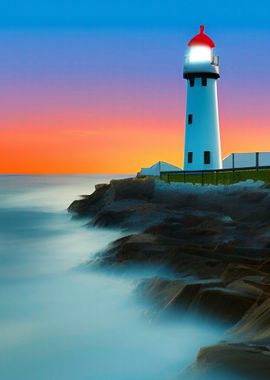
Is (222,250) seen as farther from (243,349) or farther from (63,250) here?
(63,250)

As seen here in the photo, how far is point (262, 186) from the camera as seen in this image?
1627 cm

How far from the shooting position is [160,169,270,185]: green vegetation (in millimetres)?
18606

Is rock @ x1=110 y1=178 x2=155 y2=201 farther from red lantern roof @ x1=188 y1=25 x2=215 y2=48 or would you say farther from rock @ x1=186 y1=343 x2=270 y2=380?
rock @ x1=186 y1=343 x2=270 y2=380

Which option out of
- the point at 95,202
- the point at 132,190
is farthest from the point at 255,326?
the point at 95,202

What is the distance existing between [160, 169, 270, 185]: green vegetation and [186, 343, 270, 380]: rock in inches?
571

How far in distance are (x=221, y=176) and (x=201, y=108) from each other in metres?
5.99

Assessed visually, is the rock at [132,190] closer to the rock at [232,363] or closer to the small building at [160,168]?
the small building at [160,168]

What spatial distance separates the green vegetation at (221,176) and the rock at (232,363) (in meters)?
14.5

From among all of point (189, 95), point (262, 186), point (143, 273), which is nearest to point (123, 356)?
point (143, 273)

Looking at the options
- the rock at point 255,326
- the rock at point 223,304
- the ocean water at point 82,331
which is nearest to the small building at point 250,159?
the ocean water at point 82,331

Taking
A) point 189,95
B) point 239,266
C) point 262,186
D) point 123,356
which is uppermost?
point 189,95

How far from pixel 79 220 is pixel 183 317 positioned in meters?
15.4

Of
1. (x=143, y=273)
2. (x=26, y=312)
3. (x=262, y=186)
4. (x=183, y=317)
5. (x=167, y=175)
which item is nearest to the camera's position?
(x=183, y=317)

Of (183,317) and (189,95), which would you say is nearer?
(183,317)
